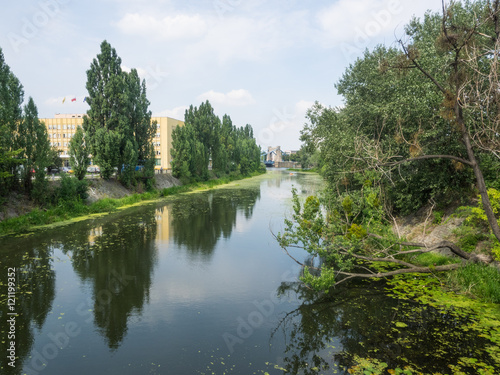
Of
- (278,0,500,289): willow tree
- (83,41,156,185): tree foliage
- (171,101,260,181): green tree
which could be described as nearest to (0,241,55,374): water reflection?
(278,0,500,289): willow tree

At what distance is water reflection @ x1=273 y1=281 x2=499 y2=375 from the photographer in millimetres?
7586

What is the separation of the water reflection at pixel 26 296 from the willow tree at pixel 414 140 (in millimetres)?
7978

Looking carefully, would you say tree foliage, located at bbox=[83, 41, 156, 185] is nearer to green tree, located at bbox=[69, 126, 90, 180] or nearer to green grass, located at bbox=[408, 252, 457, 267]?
green tree, located at bbox=[69, 126, 90, 180]

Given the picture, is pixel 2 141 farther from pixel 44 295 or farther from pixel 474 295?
pixel 474 295

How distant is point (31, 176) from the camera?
22859 mm

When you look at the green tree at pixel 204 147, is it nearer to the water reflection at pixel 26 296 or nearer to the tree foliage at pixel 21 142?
the tree foliage at pixel 21 142

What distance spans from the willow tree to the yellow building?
67.0m

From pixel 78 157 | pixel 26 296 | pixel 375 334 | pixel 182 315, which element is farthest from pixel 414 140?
pixel 78 157

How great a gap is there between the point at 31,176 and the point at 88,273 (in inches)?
531

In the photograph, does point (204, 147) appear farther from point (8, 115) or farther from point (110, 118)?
point (8, 115)

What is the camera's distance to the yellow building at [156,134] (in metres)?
83.9

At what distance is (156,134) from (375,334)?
8199 cm

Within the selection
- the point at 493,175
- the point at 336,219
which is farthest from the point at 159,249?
the point at 493,175

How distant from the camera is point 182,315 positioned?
998 centimetres
